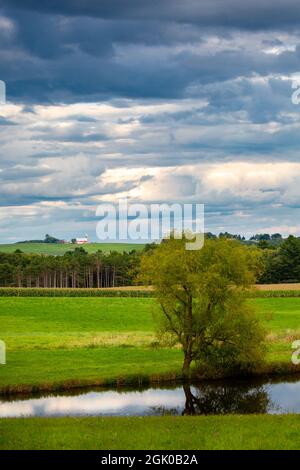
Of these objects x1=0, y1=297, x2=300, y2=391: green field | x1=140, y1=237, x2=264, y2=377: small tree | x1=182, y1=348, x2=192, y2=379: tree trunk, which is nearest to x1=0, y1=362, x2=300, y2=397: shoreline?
x1=0, y1=297, x2=300, y2=391: green field

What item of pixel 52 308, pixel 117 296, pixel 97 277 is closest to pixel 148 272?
pixel 52 308

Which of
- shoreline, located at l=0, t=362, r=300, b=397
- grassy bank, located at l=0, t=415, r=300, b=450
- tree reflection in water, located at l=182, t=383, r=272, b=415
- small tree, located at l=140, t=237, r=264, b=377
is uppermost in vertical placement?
small tree, located at l=140, t=237, r=264, b=377

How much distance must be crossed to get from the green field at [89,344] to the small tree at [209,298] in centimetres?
240

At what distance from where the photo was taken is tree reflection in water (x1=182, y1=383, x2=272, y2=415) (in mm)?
41250

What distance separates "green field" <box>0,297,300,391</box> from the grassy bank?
18.1 meters

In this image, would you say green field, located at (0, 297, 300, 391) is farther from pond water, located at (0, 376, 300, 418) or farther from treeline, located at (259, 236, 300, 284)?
treeline, located at (259, 236, 300, 284)

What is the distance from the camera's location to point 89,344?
6438 cm

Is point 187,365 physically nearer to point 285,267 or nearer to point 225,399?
point 225,399

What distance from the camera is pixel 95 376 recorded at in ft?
162

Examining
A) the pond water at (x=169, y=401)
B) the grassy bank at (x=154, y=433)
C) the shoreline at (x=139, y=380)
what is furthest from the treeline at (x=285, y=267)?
the grassy bank at (x=154, y=433)

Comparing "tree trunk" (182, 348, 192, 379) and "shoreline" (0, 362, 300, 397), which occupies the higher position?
"tree trunk" (182, 348, 192, 379)

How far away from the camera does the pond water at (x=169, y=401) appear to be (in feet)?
132

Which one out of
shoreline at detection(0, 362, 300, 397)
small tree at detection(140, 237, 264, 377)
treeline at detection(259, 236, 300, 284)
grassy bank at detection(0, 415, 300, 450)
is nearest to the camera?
grassy bank at detection(0, 415, 300, 450)

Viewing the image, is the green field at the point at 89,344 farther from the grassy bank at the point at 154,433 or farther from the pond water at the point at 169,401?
the grassy bank at the point at 154,433
